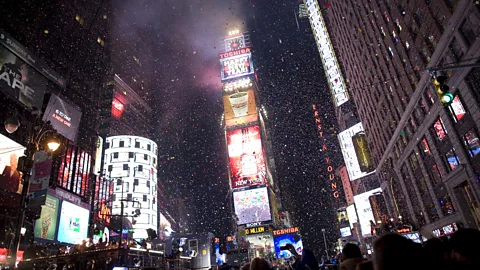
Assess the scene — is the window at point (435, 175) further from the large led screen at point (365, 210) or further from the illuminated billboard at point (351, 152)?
the illuminated billboard at point (351, 152)

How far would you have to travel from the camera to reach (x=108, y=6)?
163 feet

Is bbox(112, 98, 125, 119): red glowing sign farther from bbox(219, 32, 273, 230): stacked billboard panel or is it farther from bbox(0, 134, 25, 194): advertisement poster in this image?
bbox(0, 134, 25, 194): advertisement poster

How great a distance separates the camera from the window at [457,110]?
79.3 ft

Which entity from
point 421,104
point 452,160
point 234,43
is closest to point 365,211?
point 421,104

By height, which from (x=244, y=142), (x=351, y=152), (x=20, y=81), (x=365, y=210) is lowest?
(x=365, y=210)

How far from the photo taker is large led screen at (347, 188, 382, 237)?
2291 inches

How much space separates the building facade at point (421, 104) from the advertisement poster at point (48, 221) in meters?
31.8

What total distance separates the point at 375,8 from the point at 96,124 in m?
39.9

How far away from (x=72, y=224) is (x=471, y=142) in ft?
124

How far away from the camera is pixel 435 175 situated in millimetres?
31516

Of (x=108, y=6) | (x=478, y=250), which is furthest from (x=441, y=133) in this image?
(x=108, y=6)

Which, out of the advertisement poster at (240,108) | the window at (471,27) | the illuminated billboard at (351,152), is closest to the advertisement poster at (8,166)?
the window at (471,27)

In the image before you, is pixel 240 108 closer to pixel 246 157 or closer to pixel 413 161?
pixel 246 157

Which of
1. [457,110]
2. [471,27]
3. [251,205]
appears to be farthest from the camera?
[251,205]
